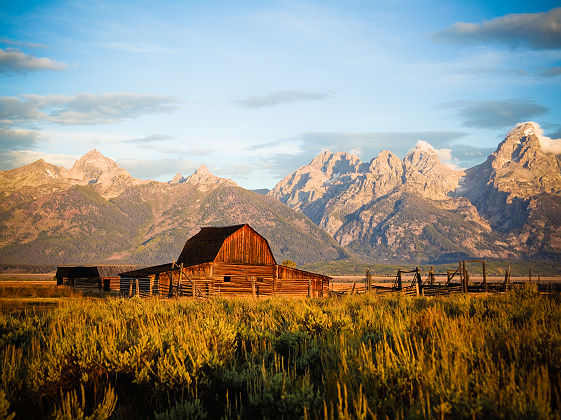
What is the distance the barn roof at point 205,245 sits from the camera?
126ft

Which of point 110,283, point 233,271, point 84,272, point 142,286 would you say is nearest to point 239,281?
point 233,271

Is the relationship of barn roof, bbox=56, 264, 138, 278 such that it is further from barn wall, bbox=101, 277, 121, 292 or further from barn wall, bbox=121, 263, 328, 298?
barn wall, bbox=121, 263, 328, 298

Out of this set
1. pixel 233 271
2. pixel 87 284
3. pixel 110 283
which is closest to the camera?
pixel 233 271

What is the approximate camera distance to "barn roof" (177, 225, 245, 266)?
126 feet

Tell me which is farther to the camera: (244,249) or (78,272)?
(78,272)

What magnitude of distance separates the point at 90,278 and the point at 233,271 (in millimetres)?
33606

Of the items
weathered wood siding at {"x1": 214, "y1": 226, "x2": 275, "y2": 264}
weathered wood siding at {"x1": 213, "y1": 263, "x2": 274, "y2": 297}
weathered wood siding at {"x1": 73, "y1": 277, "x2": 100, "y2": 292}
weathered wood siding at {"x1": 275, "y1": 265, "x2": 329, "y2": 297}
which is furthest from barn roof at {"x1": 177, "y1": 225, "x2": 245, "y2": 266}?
weathered wood siding at {"x1": 73, "y1": 277, "x2": 100, "y2": 292}

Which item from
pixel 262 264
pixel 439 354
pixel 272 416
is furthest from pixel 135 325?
pixel 262 264

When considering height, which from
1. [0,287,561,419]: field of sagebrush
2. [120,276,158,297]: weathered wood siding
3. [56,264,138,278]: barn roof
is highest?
[0,287,561,419]: field of sagebrush

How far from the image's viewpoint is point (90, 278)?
61219 millimetres

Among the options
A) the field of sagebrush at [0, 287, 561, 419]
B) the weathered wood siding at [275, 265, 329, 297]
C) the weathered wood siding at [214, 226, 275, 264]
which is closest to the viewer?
the field of sagebrush at [0, 287, 561, 419]

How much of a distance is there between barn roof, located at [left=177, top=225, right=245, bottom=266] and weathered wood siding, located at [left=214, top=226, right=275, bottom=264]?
516 mm

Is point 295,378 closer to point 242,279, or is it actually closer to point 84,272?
point 242,279

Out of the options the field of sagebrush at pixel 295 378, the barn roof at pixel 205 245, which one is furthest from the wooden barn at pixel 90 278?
the field of sagebrush at pixel 295 378
